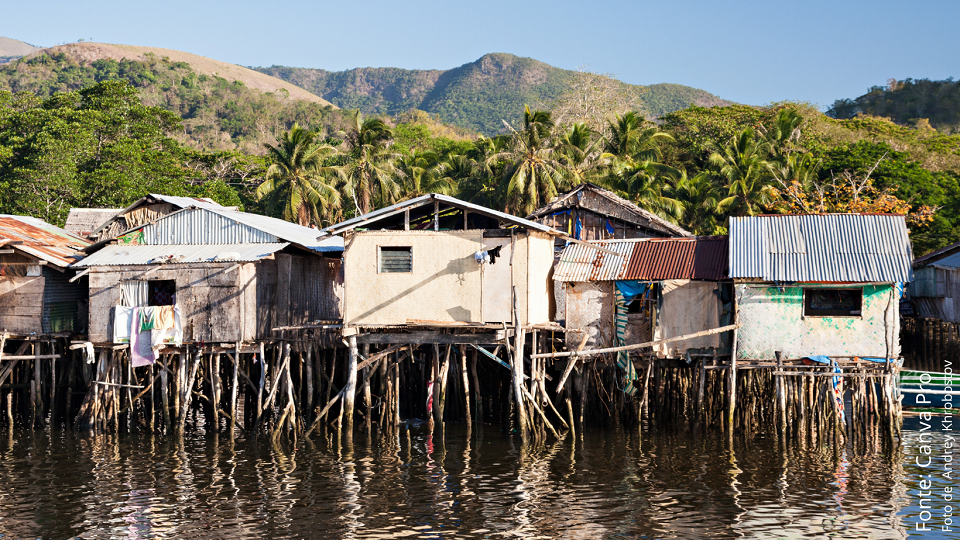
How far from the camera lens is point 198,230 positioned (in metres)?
24.0

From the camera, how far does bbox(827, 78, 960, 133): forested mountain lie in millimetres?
A: 65625

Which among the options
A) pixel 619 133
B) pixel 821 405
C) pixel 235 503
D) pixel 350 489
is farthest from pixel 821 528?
pixel 619 133

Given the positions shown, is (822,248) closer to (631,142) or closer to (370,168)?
(631,142)

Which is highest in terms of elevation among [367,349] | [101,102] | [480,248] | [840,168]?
[101,102]

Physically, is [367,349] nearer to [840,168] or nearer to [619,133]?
[619,133]

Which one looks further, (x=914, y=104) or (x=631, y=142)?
(x=914, y=104)

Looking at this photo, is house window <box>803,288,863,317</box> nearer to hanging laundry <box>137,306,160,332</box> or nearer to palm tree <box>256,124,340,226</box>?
hanging laundry <box>137,306,160,332</box>

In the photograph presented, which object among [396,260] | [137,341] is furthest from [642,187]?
[137,341]

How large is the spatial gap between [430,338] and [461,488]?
4.69m

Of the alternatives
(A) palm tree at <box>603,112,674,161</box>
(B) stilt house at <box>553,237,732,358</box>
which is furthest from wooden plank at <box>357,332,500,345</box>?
(A) palm tree at <box>603,112,674,161</box>

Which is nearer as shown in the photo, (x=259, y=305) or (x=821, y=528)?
(x=821, y=528)

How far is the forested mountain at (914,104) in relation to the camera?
6562 cm

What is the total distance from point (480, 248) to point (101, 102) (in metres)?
34.1

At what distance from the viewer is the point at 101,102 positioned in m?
46.6
